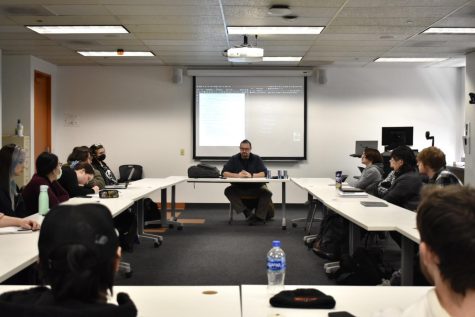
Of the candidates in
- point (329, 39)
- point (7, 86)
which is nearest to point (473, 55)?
A: point (329, 39)

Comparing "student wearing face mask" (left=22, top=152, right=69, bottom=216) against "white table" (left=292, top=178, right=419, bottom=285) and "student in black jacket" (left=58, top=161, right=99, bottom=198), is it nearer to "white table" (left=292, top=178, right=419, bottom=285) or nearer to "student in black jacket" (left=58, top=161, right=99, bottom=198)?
"student in black jacket" (left=58, top=161, right=99, bottom=198)

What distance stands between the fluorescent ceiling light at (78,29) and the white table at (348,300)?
480cm

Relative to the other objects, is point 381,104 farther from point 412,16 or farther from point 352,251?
point 352,251

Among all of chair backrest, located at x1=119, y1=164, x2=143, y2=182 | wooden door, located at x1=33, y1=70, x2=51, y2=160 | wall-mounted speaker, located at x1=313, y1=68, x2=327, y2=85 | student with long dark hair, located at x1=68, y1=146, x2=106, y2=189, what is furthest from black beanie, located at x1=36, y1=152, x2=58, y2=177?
wall-mounted speaker, located at x1=313, y1=68, x2=327, y2=85

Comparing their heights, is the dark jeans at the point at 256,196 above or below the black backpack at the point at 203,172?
below

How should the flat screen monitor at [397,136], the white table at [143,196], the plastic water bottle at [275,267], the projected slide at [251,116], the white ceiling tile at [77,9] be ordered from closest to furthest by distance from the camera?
the plastic water bottle at [275,267], the white ceiling tile at [77,9], the white table at [143,196], the flat screen monitor at [397,136], the projected slide at [251,116]

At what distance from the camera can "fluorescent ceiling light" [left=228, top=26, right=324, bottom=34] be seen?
601 cm

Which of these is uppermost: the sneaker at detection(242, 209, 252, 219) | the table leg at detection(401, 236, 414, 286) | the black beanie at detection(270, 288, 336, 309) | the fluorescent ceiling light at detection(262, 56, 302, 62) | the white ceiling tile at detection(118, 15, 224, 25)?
the white ceiling tile at detection(118, 15, 224, 25)

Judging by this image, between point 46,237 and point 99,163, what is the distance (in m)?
5.59

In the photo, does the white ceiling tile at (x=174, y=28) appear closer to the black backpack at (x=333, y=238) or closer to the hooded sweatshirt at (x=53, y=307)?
the black backpack at (x=333, y=238)

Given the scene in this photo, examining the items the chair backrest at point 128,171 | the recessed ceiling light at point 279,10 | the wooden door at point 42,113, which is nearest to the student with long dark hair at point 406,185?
the recessed ceiling light at point 279,10

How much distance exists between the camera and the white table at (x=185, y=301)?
1775 mm

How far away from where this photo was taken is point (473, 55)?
7664mm

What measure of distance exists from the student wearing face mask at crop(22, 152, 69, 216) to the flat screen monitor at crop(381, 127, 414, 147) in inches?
230
